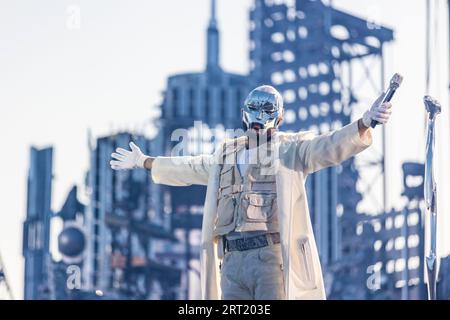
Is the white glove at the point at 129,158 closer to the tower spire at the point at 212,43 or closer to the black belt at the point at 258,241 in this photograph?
the black belt at the point at 258,241

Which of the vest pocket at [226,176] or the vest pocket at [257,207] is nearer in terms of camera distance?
the vest pocket at [257,207]

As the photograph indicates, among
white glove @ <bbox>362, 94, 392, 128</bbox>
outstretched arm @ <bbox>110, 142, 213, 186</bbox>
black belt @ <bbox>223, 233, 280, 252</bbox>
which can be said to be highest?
white glove @ <bbox>362, 94, 392, 128</bbox>

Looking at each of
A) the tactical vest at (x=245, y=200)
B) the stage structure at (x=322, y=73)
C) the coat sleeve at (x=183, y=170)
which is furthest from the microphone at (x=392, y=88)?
the stage structure at (x=322, y=73)

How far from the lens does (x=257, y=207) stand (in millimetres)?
9500

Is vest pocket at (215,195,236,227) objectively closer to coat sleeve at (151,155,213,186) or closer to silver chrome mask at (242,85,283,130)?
coat sleeve at (151,155,213,186)

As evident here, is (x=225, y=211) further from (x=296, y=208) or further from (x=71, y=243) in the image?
(x=71, y=243)

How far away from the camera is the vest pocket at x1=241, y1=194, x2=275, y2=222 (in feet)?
31.0

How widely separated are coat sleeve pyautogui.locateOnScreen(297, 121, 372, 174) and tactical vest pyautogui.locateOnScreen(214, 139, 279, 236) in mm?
281

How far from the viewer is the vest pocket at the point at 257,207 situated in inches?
372

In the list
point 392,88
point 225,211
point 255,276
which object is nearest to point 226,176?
point 225,211

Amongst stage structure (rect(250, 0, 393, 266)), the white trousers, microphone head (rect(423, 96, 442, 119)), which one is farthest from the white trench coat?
stage structure (rect(250, 0, 393, 266))

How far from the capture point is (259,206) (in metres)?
9.51

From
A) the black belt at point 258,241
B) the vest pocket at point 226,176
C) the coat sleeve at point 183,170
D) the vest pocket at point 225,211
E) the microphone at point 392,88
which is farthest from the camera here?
the coat sleeve at point 183,170

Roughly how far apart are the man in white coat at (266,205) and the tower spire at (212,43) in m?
47.3
